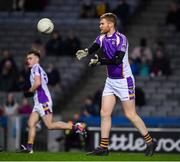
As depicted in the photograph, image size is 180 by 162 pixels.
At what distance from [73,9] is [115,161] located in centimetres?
1627

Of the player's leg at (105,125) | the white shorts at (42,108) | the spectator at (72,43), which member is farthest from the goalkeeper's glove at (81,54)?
the spectator at (72,43)

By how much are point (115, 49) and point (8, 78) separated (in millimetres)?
11816

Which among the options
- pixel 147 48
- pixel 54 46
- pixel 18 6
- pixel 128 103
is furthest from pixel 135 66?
pixel 128 103

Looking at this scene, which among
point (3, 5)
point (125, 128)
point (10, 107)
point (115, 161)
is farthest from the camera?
point (3, 5)

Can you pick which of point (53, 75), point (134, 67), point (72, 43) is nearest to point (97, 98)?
point (53, 75)

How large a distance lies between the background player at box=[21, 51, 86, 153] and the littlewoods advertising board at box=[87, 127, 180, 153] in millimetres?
5061

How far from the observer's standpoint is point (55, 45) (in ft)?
93.8

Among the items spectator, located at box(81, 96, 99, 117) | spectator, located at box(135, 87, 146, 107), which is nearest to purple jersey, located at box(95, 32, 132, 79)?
spectator, located at box(81, 96, 99, 117)

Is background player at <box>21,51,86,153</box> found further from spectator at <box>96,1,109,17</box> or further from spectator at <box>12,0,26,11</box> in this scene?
spectator at <box>12,0,26,11</box>

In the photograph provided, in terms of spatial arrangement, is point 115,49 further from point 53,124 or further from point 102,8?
point 102,8

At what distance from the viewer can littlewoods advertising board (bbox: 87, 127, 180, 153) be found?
22.6 meters

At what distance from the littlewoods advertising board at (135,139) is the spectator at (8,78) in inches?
197

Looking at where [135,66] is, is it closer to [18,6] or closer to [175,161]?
[18,6]

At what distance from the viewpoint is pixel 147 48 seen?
2775cm
